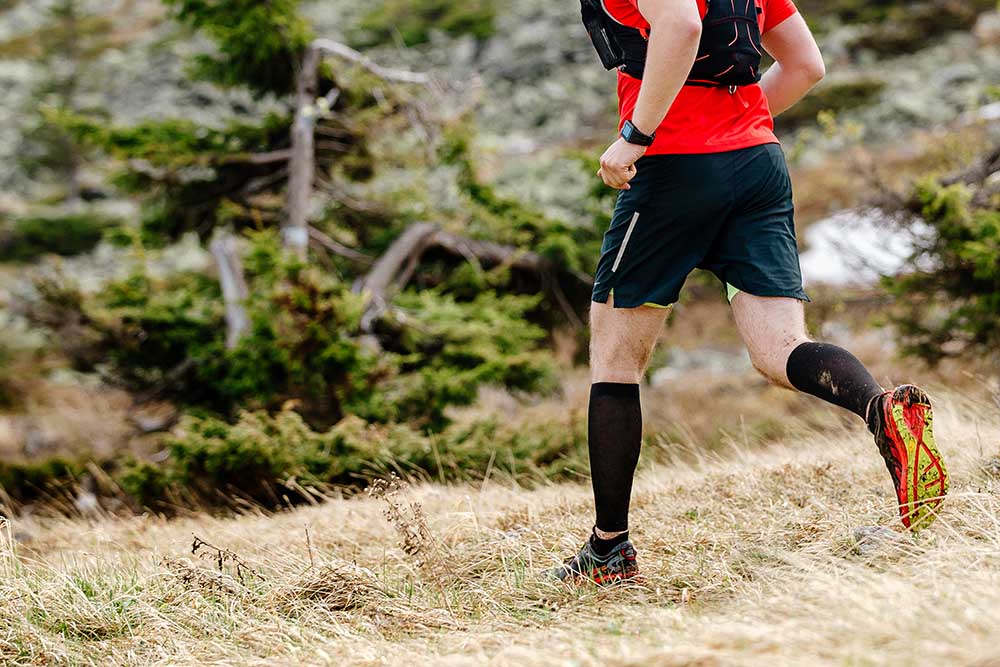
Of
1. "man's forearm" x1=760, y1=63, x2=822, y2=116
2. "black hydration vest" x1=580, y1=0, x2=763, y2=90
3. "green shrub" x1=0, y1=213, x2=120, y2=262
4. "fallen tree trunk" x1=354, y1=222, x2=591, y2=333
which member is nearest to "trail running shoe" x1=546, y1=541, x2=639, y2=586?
"black hydration vest" x1=580, y1=0, x2=763, y2=90

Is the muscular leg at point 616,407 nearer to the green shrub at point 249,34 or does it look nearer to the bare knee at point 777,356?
the bare knee at point 777,356

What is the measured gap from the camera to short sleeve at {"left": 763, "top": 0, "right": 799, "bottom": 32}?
2.49 m

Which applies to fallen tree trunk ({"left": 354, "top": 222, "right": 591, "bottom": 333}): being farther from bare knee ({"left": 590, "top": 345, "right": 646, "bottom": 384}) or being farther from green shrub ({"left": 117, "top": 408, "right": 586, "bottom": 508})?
bare knee ({"left": 590, "top": 345, "right": 646, "bottom": 384})

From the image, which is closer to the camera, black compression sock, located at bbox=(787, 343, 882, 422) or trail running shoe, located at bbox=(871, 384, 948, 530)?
trail running shoe, located at bbox=(871, 384, 948, 530)

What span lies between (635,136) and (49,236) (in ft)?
80.5

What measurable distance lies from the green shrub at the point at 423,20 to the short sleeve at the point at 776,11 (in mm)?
27641

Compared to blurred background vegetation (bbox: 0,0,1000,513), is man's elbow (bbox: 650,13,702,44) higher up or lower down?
higher up

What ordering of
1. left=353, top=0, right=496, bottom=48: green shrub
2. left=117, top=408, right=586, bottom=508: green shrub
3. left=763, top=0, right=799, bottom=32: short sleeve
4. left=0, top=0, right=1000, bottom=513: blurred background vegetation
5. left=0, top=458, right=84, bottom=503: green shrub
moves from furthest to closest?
left=353, top=0, right=496, bottom=48: green shrub < left=0, top=458, right=84, bottom=503: green shrub < left=0, top=0, right=1000, bottom=513: blurred background vegetation < left=117, top=408, right=586, bottom=508: green shrub < left=763, top=0, right=799, bottom=32: short sleeve

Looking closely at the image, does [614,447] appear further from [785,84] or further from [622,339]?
[785,84]

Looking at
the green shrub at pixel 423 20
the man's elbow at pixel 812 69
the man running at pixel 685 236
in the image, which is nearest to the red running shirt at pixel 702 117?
the man running at pixel 685 236

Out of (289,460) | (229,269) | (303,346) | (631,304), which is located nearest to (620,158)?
(631,304)

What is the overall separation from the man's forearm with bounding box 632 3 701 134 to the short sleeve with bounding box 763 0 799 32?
575 mm

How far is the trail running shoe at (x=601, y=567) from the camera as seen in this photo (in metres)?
2.30

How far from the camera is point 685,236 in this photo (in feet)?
7.43
